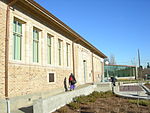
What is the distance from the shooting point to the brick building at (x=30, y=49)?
34.5ft

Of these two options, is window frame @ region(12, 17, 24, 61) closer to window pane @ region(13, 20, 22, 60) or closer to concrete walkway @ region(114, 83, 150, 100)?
window pane @ region(13, 20, 22, 60)

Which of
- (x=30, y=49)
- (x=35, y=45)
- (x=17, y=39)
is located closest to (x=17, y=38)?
(x=17, y=39)

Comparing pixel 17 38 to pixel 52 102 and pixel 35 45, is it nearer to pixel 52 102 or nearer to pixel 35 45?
pixel 35 45

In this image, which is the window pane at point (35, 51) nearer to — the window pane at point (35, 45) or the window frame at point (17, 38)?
the window pane at point (35, 45)

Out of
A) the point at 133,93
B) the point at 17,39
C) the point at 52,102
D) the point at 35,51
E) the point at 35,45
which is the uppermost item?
the point at 17,39

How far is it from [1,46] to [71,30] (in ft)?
34.4

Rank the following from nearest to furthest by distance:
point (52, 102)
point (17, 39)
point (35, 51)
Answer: point (52, 102), point (17, 39), point (35, 51)

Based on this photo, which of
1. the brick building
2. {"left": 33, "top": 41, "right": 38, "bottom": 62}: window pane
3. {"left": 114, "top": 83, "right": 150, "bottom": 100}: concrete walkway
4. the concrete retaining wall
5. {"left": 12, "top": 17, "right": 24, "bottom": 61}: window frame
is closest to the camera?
the concrete retaining wall

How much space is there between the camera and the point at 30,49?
12.8 metres

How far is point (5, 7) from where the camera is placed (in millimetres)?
10727

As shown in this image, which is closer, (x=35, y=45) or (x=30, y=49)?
(x=30, y=49)

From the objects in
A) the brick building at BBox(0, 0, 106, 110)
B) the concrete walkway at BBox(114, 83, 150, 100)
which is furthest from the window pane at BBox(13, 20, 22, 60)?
the concrete walkway at BBox(114, 83, 150, 100)

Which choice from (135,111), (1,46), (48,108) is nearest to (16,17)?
(1,46)

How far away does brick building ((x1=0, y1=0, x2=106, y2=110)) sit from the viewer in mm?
10508
